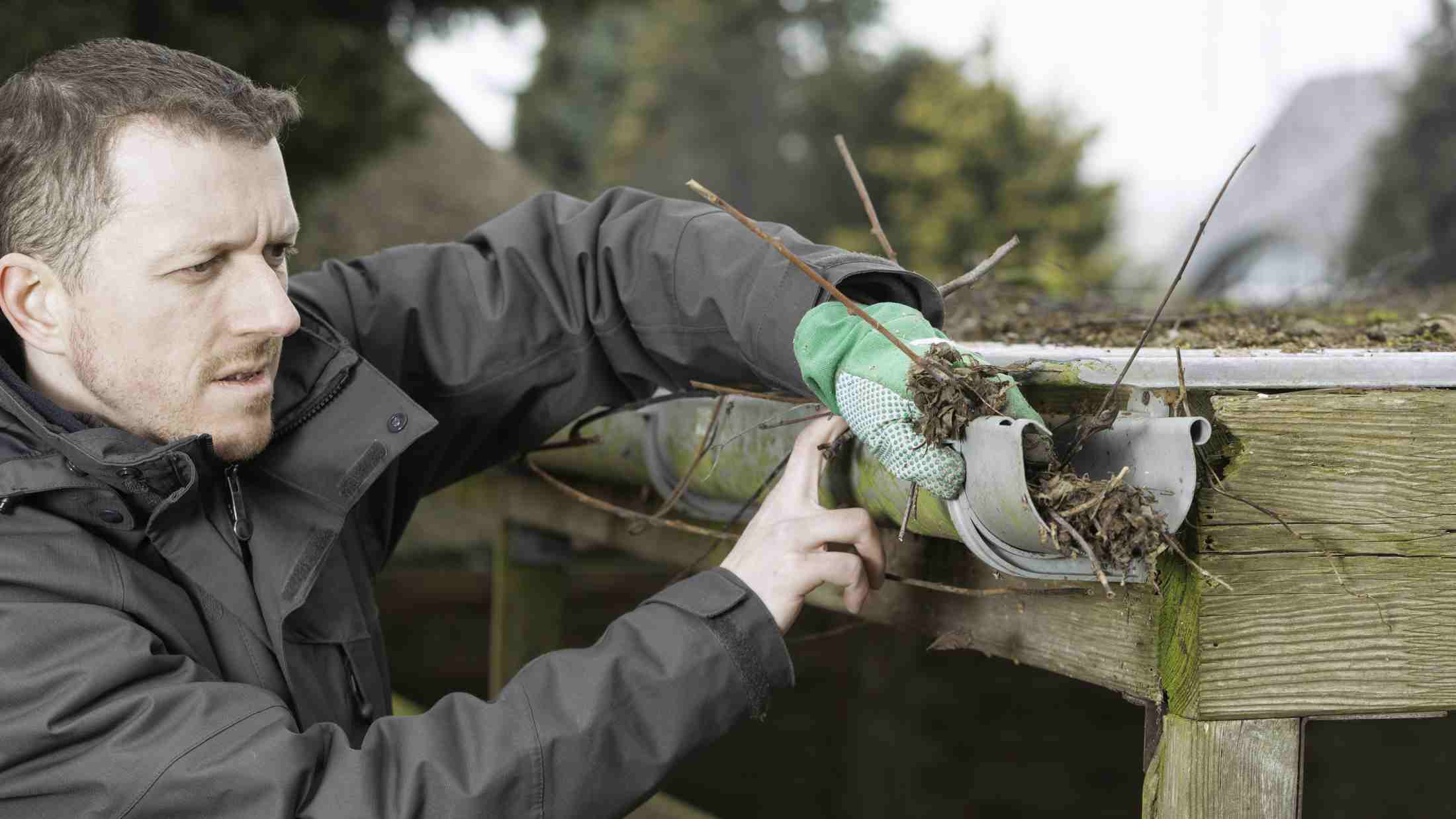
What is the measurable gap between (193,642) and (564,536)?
84.5 inches

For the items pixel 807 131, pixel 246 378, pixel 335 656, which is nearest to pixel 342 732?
pixel 335 656

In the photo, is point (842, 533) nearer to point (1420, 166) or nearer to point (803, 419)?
point (803, 419)

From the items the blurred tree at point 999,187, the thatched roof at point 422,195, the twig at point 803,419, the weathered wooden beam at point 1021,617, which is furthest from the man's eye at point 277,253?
the blurred tree at point 999,187

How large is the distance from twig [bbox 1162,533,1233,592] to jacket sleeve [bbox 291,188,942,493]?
0.71m

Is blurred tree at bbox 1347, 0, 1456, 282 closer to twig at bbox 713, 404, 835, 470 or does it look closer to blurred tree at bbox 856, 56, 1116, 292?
blurred tree at bbox 856, 56, 1116, 292

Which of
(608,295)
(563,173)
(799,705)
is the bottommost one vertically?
(799,705)

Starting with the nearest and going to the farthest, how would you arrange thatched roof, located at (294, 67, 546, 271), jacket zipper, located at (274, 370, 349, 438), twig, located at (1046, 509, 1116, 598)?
twig, located at (1046, 509, 1116, 598)
jacket zipper, located at (274, 370, 349, 438)
thatched roof, located at (294, 67, 546, 271)

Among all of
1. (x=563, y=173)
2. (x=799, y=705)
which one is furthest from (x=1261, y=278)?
(x=799, y=705)

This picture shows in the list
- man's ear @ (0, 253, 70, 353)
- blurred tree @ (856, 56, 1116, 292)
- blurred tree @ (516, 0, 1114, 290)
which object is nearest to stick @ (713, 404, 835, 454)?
man's ear @ (0, 253, 70, 353)

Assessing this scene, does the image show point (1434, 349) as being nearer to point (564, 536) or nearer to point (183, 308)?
point (183, 308)

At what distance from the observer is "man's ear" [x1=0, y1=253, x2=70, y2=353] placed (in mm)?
1497

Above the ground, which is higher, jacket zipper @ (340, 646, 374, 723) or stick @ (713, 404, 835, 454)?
stick @ (713, 404, 835, 454)

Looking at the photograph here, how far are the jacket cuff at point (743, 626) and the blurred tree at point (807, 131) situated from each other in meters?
14.4

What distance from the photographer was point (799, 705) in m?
5.67
